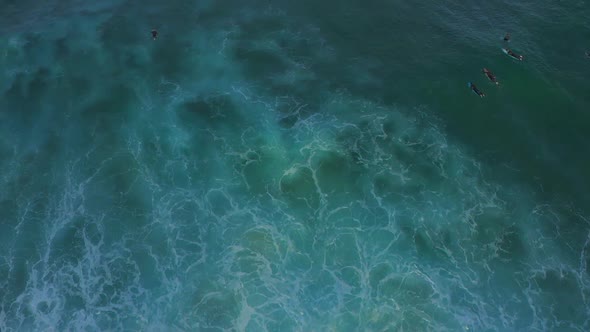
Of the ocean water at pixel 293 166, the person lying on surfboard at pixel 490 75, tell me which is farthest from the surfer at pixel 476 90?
the person lying on surfboard at pixel 490 75

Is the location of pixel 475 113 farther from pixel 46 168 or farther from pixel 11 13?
pixel 11 13

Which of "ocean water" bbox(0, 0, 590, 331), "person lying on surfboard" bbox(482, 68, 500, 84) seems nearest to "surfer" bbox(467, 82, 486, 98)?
"ocean water" bbox(0, 0, 590, 331)

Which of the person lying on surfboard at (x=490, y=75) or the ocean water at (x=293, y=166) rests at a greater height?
the person lying on surfboard at (x=490, y=75)

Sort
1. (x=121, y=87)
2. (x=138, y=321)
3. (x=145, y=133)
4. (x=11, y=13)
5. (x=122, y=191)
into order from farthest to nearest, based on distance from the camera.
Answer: (x=11, y=13) → (x=121, y=87) → (x=145, y=133) → (x=122, y=191) → (x=138, y=321)

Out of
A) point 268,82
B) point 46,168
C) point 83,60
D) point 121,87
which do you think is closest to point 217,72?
point 268,82

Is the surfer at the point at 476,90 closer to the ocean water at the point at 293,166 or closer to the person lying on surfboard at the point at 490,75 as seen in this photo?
the ocean water at the point at 293,166

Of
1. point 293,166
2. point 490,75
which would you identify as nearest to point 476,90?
point 490,75

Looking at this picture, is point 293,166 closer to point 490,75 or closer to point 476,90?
point 476,90

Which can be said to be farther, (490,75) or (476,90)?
(490,75)
